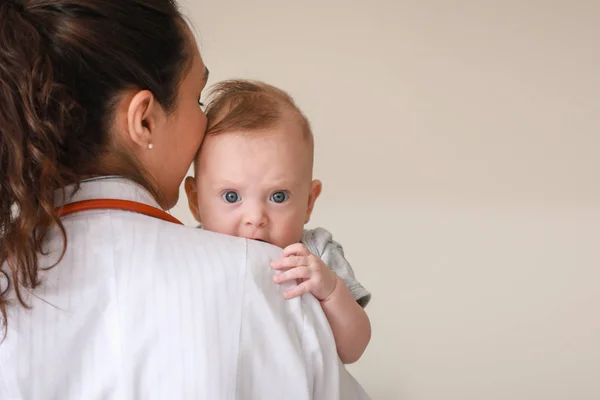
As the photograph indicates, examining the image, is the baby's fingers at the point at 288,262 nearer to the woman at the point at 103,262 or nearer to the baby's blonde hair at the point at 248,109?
the woman at the point at 103,262

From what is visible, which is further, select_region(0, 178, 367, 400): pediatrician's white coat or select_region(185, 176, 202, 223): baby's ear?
select_region(185, 176, 202, 223): baby's ear

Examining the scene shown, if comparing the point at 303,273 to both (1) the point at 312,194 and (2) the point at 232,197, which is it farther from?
(1) the point at 312,194

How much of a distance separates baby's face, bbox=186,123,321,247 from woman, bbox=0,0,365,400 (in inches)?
10.6

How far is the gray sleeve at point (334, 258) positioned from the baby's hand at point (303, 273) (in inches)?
7.4

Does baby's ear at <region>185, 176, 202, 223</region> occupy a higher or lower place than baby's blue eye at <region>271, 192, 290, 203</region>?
lower

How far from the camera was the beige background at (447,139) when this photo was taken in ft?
8.30

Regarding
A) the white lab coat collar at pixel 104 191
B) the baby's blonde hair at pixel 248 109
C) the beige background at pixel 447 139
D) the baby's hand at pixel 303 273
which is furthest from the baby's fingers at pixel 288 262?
the beige background at pixel 447 139

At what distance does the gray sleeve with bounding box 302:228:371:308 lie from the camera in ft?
4.33

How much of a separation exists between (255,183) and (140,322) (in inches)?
15.9

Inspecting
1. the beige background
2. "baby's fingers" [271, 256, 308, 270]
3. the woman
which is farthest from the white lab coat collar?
the beige background

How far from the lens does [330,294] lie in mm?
1127

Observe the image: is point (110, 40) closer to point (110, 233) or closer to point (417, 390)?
point (110, 233)

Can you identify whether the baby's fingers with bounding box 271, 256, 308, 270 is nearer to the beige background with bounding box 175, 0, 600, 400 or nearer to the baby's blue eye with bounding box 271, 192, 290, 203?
the baby's blue eye with bounding box 271, 192, 290, 203

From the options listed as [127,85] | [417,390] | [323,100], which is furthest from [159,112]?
[323,100]
